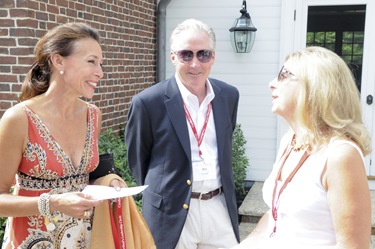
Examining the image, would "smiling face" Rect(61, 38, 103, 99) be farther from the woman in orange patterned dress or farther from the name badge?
the name badge

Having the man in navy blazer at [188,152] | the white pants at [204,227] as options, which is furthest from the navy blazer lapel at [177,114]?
the white pants at [204,227]

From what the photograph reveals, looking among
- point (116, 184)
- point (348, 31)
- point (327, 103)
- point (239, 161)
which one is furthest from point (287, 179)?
point (348, 31)

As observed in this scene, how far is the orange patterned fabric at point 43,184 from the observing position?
5.99 ft

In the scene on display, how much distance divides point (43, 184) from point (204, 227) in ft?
3.13

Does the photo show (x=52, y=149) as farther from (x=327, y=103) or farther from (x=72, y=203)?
(x=327, y=103)

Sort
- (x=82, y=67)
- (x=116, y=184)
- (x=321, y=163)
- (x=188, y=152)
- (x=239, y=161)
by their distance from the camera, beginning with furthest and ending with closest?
(x=239, y=161) → (x=188, y=152) → (x=116, y=184) → (x=82, y=67) → (x=321, y=163)

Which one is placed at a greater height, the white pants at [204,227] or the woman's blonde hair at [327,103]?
the woman's blonde hair at [327,103]

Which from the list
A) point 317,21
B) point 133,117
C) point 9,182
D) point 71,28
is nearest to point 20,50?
point 133,117

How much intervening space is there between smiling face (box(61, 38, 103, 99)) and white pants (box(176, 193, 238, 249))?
90 cm

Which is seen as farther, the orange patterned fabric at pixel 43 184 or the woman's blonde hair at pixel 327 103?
the orange patterned fabric at pixel 43 184

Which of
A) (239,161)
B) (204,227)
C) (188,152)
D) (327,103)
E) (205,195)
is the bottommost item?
(239,161)

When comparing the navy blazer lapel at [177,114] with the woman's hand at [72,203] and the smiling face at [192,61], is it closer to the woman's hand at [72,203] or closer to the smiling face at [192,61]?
the smiling face at [192,61]

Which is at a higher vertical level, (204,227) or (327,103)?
(327,103)

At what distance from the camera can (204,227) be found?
2.36 meters
